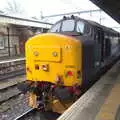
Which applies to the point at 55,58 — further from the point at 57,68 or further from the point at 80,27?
the point at 80,27

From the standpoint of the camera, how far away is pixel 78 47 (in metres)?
7.97

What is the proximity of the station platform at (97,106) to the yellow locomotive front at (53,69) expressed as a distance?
1.54ft

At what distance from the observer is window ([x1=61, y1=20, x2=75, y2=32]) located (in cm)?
973

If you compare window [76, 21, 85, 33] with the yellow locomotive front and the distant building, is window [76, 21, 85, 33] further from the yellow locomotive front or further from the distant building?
the distant building

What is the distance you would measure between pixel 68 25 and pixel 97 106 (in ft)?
11.2

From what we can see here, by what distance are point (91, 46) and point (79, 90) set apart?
1644 millimetres

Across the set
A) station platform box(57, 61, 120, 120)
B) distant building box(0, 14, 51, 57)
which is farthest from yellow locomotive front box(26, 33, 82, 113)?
distant building box(0, 14, 51, 57)

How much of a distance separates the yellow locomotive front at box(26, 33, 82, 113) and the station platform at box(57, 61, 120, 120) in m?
0.47

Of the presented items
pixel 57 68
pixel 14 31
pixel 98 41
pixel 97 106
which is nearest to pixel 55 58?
pixel 57 68

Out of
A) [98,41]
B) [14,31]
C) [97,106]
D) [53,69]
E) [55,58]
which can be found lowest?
[97,106]

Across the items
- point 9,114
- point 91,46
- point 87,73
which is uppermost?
point 91,46

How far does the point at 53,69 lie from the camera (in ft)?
27.0

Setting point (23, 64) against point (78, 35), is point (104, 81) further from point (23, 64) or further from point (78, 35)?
point (23, 64)

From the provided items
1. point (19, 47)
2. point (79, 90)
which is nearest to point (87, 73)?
point (79, 90)
